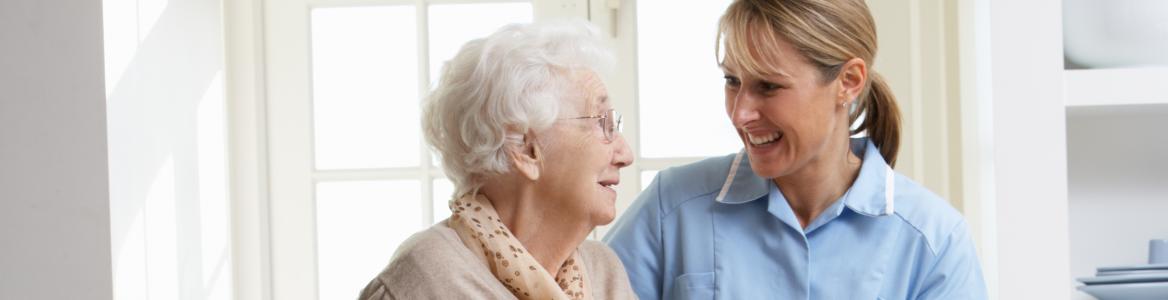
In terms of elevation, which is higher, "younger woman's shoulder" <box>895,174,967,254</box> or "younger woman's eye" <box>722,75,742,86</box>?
"younger woman's eye" <box>722,75,742,86</box>

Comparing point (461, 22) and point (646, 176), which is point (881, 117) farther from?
point (461, 22)

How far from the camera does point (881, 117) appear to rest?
208 cm

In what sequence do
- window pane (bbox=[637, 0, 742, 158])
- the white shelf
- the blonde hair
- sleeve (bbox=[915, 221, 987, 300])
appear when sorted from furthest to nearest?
window pane (bbox=[637, 0, 742, 158])
the white shelf
sleeve (bbox=[915, 221, 987, 300])
the blonde hair

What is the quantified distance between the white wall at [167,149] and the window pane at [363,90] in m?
0.27

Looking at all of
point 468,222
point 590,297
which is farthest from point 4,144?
point 590,297

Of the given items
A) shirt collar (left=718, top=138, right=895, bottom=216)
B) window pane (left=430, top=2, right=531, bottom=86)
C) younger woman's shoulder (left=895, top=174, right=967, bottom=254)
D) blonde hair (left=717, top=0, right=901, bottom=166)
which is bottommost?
younger woman's shoulder (left=895, top=174, right=967, bottom=254)

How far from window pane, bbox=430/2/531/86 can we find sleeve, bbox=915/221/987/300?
169 cm

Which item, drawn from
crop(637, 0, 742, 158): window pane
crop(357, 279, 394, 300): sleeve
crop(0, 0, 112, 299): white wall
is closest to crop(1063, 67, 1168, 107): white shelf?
crop(357, 279, 394, 300): sleeve

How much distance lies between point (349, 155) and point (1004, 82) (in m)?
1.90

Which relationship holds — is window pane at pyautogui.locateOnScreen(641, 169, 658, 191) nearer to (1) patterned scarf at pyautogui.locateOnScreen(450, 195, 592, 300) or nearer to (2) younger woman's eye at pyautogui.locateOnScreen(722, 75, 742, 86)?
(2) younger woman's eye at pyautogui.locateOnScreen(722, 75, 742, 86)

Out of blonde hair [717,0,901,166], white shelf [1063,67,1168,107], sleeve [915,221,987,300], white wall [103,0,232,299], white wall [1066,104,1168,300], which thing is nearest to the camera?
blonde hair [717,0,901,166]

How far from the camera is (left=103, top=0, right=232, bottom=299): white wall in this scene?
2.82m

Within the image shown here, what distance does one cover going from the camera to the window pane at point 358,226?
3.51 m

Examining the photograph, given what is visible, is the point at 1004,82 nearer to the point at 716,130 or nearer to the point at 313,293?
the point at 716,130
